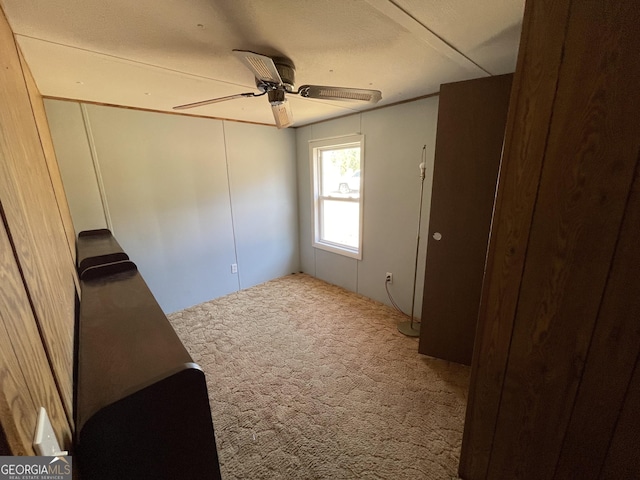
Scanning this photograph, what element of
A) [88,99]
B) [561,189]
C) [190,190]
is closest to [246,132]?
[190,190]

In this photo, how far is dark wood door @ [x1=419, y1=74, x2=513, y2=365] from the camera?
160cm

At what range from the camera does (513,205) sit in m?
0.94

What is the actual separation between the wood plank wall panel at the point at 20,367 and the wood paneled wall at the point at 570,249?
1.32 m

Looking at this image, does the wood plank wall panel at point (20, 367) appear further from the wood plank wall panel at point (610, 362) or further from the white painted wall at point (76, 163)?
the white painted wall at point (76, 163)

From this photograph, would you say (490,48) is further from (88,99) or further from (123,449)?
(88,99)

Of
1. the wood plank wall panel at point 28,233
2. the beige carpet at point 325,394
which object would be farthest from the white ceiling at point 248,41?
the beige carpet at point 325,394

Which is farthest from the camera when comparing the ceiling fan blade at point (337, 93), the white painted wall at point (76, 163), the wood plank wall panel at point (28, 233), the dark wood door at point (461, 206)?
the white painted wall at point (76, 163)

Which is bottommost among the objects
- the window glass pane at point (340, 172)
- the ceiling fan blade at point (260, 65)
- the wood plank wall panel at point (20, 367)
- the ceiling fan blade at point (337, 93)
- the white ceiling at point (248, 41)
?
the wood plank wall panel at point (20, 367)

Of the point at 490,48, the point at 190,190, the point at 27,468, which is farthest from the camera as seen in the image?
the point at 190,190

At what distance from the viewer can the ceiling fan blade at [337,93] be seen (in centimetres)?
147

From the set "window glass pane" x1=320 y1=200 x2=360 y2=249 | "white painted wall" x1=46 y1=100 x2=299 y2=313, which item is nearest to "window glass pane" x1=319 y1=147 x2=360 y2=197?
"window glass pane" x1=320 y1=200 x2=360 y2=249

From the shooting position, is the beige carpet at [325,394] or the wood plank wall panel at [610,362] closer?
the wood plank wall panel at [610,362]

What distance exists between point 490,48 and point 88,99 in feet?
9.93

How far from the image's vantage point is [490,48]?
142cm
